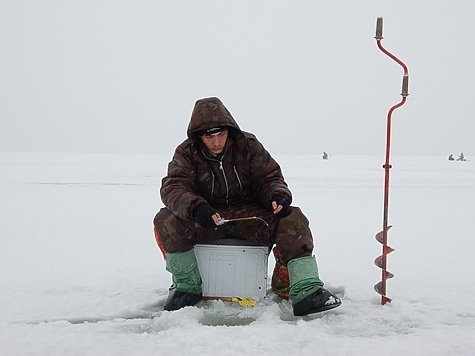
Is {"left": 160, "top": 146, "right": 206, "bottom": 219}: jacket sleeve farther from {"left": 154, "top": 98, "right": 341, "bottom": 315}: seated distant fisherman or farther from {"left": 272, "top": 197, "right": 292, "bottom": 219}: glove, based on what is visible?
{"left": 272, "top": 197, "right": 292, "bottom": 219}: glove

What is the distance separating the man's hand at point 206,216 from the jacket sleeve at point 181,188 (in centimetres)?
6

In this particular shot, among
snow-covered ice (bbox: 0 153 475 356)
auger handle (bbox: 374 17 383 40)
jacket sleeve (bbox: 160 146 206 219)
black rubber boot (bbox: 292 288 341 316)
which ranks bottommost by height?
snow-covered ice (bbox: 0 153 475 356)

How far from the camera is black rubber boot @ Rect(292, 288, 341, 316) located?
2648mm

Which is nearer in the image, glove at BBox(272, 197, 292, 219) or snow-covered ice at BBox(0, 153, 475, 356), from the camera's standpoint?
snow-covered ice at BBox(0, 153, 475, 356)

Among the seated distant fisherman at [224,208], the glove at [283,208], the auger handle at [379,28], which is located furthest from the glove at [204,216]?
the auger handle at [379,28]

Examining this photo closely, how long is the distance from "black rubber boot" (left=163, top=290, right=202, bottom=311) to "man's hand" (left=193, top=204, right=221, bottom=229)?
1.55 feet

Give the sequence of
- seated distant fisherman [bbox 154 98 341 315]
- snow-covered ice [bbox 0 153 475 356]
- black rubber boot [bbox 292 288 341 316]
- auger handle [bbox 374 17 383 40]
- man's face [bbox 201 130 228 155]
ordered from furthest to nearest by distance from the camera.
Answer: man's face [bbox 201 130 228 155] → auger handle [bbox 374 17 383 40] → seated distant fisherman [bbox 154 98 341 315] → black rubber boot [bbox 292 288 341 316] → snow-covered ice [bbox 0 153 475 356]

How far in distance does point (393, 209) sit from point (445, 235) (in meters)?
3.09

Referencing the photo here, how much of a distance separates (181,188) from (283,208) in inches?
23.7

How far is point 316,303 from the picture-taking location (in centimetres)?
265

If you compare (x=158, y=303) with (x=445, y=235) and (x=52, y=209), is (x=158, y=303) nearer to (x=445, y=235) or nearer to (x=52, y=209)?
(x=445, y=235)

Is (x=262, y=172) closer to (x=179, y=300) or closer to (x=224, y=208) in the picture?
(x=224, y=208)

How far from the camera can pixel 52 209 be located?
26.7 ft

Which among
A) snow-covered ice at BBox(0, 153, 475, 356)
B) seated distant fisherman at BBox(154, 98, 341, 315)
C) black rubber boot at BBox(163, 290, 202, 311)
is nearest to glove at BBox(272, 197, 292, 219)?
seated distant fisherman at BBox(154, 98, 341, 315)
